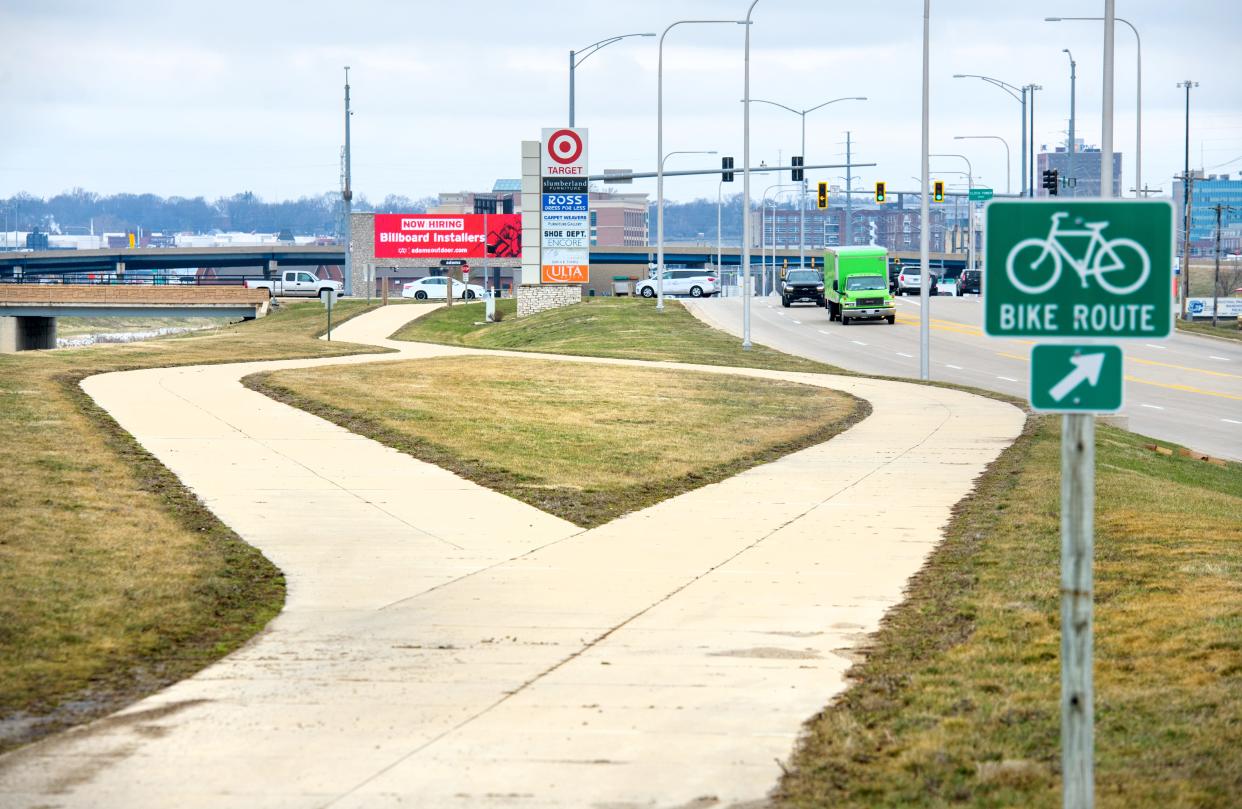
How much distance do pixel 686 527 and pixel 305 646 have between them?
604cm

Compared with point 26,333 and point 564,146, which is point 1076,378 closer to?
point 564,146

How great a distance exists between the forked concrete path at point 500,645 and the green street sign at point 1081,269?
259 cm

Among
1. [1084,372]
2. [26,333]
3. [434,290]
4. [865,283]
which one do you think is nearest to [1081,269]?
[1084,372]

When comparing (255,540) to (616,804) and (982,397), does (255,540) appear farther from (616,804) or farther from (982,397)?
(982,397)

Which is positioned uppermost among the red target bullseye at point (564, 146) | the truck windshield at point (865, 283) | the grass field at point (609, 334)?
the red target bullseye at point (564, 146)

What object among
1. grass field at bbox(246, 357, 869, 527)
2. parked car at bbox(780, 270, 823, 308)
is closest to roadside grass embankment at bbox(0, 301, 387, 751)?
grass field at bbox(246, 357, 869, 527)

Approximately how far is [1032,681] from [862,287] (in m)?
54.5

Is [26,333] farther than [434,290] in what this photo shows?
No

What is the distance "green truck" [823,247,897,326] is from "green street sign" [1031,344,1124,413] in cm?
5684

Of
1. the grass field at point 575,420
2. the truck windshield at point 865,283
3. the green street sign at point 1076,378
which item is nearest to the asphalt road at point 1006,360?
the truck windshield at point 865,283

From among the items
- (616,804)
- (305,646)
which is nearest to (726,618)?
(305,646)

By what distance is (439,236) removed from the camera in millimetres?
114812

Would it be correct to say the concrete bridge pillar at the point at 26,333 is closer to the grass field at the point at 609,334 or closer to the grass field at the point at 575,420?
the grass field at the point at 609,334

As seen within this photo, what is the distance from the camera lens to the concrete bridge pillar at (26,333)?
80812 millimetres
